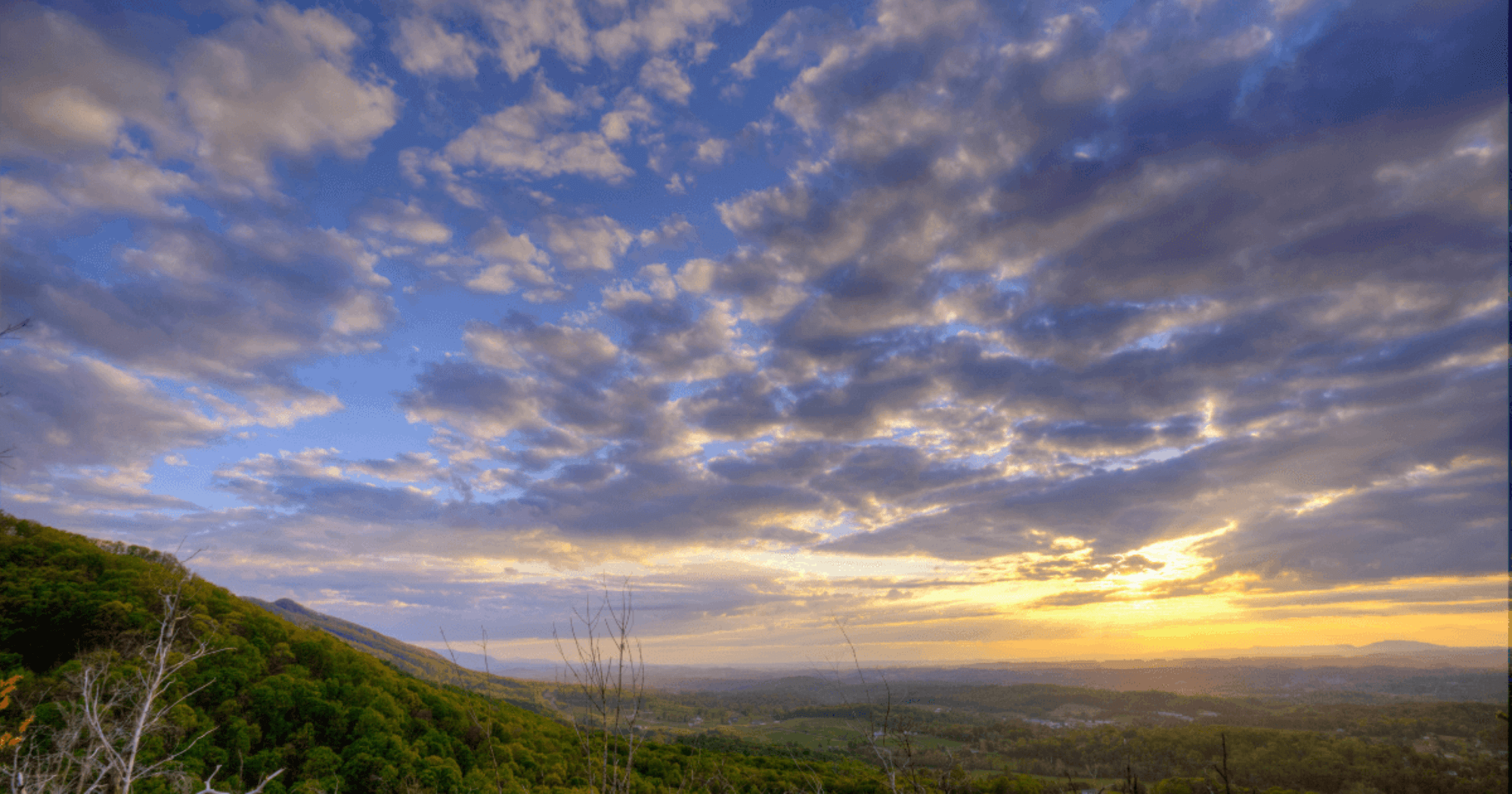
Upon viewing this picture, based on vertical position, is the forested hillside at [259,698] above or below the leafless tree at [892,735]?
below

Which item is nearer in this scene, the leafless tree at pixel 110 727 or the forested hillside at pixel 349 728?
the leafless tree at pixel 110 727

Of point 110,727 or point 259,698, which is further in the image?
point 259,698

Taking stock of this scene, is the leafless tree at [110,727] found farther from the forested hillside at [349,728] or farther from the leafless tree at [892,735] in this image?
the leafless tree at [892,735]

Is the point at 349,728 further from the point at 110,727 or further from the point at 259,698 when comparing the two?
the point at 110,727

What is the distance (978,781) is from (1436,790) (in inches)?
1678

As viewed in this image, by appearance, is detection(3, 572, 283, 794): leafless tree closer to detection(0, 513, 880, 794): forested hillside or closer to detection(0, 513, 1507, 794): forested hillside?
detection(0, 513, 1507, 794): forested hillside

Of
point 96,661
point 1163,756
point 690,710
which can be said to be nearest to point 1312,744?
point 1163,756

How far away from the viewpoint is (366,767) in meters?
28.2

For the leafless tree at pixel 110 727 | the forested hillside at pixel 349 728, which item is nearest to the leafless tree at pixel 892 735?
the forested hillside at pixel 349 728

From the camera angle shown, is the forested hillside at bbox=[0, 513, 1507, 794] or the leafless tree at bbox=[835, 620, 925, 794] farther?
the forested hillside at bbox=[0, 513, 1507, 794]

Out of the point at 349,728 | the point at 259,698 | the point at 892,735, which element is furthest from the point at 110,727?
the point at 892,735

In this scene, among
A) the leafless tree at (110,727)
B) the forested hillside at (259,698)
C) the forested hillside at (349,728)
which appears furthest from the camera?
the forested hillside at (259,698)

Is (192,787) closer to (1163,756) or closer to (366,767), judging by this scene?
(366,767)

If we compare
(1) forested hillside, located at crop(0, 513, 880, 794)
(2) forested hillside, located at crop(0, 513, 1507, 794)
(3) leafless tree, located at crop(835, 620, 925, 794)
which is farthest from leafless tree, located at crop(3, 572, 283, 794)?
(3) leafless tree, located at crop(835, 620, 925, 794)
